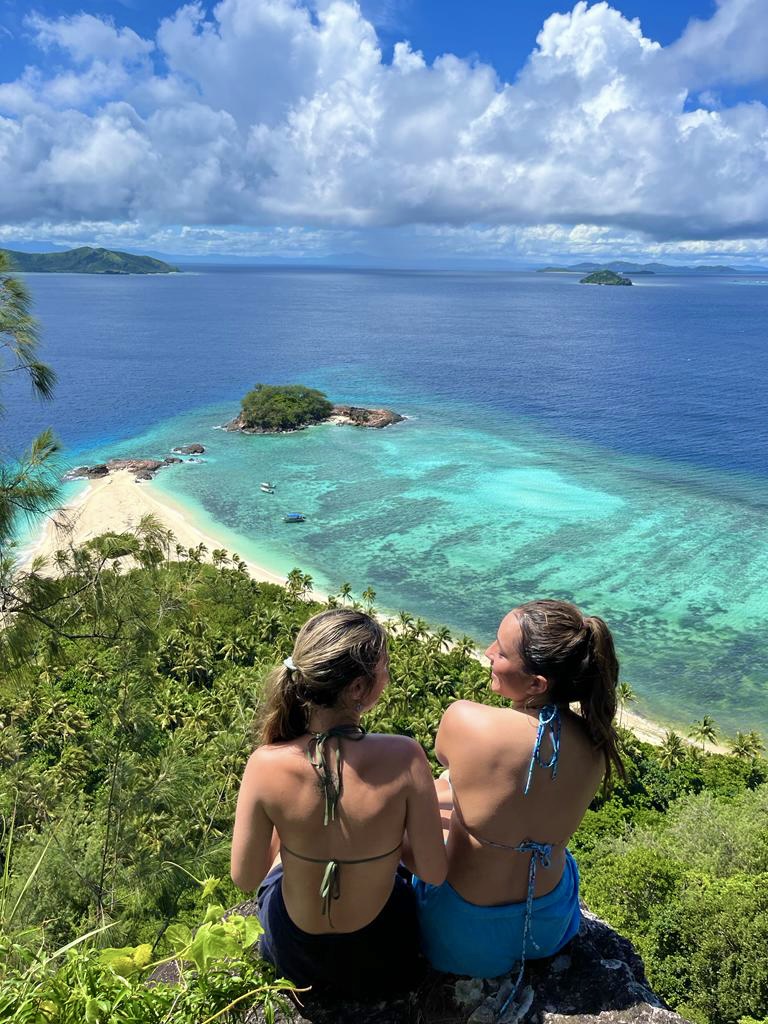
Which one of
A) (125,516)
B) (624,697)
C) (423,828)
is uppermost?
(423,828)

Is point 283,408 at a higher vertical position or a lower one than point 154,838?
lower

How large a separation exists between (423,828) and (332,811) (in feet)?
1.41

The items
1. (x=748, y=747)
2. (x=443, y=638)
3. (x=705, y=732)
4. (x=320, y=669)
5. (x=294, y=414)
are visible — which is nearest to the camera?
(x=320, y=669)

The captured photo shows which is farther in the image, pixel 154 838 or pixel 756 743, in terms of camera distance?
pixel 756 743

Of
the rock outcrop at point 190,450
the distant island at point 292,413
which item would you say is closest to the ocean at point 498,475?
the rock outcrop at point 190,450

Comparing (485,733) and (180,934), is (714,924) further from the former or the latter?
(180,934)

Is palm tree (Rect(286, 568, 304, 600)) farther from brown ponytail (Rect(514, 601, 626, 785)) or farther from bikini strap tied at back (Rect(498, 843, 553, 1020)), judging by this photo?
brown ponytail (Rect(514, 601, 626, 785))

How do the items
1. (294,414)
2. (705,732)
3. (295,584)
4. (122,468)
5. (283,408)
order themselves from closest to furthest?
(705,732) → (295,584) → (122,468) → (283,408) → (294,414)

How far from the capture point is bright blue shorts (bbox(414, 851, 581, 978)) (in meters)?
3.09

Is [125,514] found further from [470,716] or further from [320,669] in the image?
[320,669]

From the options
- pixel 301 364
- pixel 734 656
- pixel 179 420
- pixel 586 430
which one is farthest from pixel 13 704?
pixel 301 364

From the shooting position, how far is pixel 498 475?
167ft

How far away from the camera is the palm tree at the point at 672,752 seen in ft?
69.6

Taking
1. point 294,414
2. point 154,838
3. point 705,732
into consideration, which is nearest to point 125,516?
point 294,414
